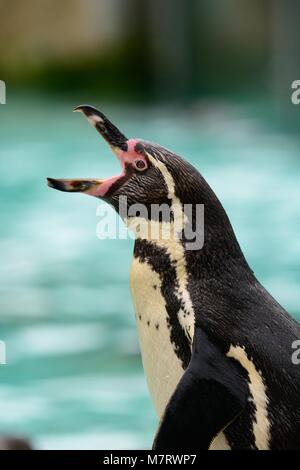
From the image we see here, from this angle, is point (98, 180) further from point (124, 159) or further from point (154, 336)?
point (154, 336)

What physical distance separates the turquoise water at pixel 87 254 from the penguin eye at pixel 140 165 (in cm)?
139

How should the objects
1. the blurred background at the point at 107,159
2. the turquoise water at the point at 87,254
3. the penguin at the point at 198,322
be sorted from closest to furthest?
the penguin at the point at 198,322 < the turquoise water at the point at 87,254 < the blurred background at the point at 107,159

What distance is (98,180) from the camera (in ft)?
5.74

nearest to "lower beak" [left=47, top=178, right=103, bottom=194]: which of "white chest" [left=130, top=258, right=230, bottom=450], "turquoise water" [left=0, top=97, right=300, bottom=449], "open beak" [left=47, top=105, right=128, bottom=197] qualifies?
"open beak" [left=47, top=105, right=128, bottom=197]

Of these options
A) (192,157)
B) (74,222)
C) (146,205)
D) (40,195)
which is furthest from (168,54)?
(146,205)

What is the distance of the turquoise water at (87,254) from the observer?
3.87 metres

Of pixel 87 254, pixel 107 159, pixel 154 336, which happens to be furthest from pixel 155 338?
pixel 107 159

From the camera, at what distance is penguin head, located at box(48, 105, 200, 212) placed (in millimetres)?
1737

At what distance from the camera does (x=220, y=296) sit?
175 centimetres

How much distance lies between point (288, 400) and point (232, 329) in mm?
123

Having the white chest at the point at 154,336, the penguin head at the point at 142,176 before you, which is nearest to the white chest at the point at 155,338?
the white chest at the point at 154,336

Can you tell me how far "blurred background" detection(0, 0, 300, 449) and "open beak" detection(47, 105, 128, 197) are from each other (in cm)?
145

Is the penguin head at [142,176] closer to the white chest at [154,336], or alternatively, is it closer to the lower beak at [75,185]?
the lower beak at [75,185]
